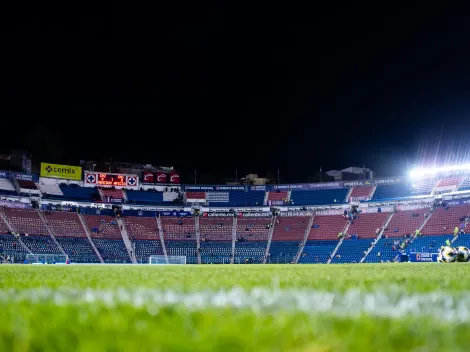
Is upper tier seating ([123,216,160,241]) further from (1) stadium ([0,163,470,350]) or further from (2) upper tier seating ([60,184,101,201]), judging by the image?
(2) upper tier seating ([60,184,101,201])

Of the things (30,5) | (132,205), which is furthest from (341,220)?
(30,5)

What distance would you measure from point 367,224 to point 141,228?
89.4ft

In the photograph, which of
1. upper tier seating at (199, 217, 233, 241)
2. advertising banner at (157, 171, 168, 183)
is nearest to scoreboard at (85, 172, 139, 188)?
advertising banner at (157, 171, 168, 183)

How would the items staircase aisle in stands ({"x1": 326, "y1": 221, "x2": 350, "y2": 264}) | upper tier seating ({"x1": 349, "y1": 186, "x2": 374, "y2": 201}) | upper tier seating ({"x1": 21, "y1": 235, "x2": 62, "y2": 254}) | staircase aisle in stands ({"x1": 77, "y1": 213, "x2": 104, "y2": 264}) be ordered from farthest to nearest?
upper tier seating ({"x1": 349, "y1": 186, "x2": 374, "y2": 201}) → staircase aisle in stands ({"x1": 326, "y1": 221, "x2": 350, "y2": 264}) → staircase aisle in stands ({"x1": 77, "y1": 213, "x2": 104, "y2": 264}) → upper tier seating ({"x1": 21, "y1": 235, "x2": 62, "y2": 254})

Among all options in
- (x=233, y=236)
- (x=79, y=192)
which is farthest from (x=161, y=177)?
(x=233, y=236)

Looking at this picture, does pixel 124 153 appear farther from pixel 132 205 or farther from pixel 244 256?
pixel 244 256

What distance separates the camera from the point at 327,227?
167ft

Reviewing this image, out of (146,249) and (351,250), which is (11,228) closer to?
(146,249)

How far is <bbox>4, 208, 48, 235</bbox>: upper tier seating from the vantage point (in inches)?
1759

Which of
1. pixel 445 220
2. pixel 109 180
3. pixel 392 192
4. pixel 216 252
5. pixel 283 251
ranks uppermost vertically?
pixel 109 180

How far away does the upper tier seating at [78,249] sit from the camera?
143ft

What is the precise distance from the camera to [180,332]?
1.38 meters

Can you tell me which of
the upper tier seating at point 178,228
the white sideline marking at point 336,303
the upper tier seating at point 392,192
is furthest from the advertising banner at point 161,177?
the white sideline marking at point 336,303

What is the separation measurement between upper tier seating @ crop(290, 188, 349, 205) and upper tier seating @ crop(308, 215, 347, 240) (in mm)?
2027
